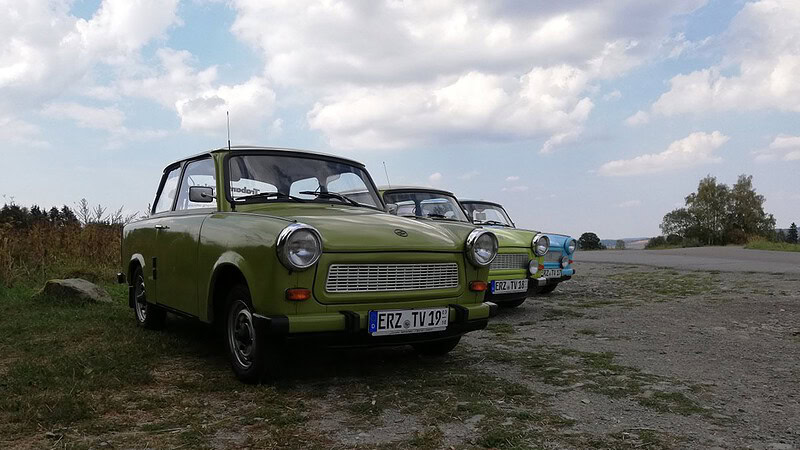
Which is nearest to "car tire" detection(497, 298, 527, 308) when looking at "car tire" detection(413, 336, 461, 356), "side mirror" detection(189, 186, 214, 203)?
"car tire" detection(413, 336, 461, 356)

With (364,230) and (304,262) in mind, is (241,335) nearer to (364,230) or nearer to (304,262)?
(304,262)

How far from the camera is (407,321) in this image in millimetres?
4000

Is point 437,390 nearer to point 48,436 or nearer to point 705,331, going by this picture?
point 48,436

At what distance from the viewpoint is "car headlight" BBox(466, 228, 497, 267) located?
14.6 ft

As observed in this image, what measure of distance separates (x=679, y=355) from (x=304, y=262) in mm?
3231

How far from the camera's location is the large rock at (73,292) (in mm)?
7812

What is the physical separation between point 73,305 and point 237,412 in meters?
5.17

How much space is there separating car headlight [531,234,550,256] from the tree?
75.7 ft

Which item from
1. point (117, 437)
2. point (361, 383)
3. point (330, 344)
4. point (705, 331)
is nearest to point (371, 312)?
point (330, 344)

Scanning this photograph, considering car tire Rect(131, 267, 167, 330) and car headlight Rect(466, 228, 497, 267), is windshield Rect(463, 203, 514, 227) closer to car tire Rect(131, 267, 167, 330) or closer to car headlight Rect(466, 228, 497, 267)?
car headlight Rect(466, 228, 497, 267)

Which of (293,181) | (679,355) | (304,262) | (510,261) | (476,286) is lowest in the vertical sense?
(679,355)

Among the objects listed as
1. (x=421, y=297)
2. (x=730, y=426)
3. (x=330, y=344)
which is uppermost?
(x=421, y=297)

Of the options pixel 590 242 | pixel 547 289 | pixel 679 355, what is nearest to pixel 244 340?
pixel 679 355

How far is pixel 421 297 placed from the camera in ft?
13.6
